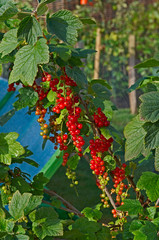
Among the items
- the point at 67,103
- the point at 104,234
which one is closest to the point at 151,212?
the point at 104,234

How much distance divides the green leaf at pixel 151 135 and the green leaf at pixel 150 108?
0.06 m

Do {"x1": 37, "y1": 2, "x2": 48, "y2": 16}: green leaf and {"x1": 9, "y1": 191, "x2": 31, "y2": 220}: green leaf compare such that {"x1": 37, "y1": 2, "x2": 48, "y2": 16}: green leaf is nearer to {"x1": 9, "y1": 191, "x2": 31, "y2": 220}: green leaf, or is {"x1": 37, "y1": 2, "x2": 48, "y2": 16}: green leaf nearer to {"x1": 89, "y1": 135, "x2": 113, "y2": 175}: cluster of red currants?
{"x1": 89, "y1": 135, "x2": 113, "y2": 175}: cluster of red currants

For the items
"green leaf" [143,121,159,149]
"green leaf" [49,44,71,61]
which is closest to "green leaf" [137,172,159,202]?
"green leaf" [143,121,159,149]

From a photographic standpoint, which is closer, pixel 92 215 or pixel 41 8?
pixel 41 8

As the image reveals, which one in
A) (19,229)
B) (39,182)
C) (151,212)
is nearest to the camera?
(19,229)

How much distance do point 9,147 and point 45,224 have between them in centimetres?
31

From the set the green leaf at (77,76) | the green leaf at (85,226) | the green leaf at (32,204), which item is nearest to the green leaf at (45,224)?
the green leaf at (32,204)

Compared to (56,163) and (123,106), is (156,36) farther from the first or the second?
(56,163)

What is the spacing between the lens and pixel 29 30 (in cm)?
127

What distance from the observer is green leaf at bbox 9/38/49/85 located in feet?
4.03

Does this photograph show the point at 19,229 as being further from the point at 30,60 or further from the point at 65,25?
the point at 65,25

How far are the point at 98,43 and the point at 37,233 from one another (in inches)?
225

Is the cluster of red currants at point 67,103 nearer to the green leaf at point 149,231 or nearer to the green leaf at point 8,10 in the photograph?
the green leaf at point 8,10

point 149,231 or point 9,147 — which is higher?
point 9,147
